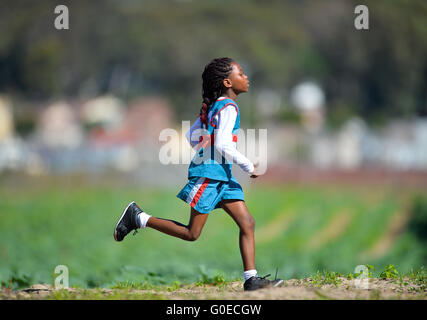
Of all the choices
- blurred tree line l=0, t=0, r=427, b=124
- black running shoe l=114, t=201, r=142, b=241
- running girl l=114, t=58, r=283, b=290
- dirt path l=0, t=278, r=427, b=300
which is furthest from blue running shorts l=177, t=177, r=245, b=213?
blurred tree line l=0, t=0, r=427, b=124

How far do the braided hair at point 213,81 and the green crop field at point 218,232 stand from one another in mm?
6907

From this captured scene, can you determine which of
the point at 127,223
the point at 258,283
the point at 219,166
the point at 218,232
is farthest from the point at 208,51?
the point at 258,283

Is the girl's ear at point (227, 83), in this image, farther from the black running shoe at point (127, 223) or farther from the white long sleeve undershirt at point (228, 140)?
the black running shoe at point (127, 223)

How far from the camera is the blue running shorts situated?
16.1 feet

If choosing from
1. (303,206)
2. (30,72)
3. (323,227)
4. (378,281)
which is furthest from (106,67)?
(378,281)

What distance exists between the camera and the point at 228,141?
488cm

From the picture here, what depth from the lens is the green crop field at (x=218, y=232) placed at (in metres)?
15.2

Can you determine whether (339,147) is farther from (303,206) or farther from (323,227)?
(323,227)

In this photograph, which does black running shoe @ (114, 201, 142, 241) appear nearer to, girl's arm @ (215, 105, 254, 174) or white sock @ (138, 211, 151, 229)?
white sock @ (138, 211, 151, 229)

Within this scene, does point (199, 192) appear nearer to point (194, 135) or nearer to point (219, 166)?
point (219, 166)

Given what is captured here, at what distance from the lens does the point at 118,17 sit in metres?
49.2

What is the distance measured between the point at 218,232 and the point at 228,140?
56.2 ft

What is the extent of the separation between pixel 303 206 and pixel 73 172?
13714mm

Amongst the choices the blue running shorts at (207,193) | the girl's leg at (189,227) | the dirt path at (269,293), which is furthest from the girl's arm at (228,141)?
the dirt path at (269,293)
